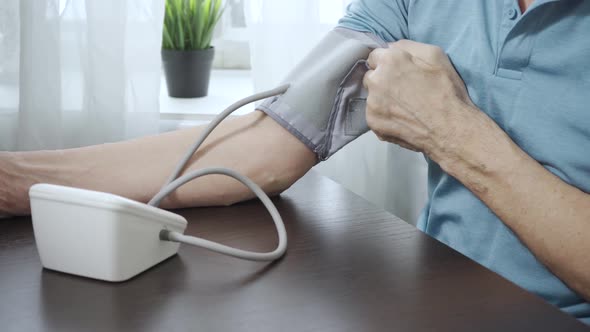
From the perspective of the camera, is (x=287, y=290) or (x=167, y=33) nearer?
(x=287, y=290)

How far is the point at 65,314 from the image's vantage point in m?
0.56

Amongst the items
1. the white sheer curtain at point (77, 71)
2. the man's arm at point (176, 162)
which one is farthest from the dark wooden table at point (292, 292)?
the white sheer curtain at point (77, 71)

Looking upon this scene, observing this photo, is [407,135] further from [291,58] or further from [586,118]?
[291,58]

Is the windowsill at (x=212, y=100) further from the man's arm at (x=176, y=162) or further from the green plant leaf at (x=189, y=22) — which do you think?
the man's arm at (x=176, y=162)

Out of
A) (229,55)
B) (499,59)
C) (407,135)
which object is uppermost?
(499,59)

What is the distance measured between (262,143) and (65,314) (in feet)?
1.35

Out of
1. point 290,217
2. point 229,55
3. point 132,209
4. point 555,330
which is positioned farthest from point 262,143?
point 229,55

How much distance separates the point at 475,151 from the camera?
81 cm

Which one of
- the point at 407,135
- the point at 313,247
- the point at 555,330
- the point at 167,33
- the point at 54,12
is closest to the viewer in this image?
the point at 555,330

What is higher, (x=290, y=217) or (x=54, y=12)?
(x=54, y=12)

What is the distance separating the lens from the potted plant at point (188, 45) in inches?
61.6

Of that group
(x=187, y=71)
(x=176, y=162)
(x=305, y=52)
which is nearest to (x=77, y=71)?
(x=187, y=71)

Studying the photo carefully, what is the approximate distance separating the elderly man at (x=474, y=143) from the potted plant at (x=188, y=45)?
0.70 metres

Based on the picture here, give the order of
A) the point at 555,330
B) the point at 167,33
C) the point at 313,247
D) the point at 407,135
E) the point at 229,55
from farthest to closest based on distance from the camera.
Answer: the point at 229,55 → the point at 167,33 → the point at 407,135 → the point at 313,247 → the point at 555,330
